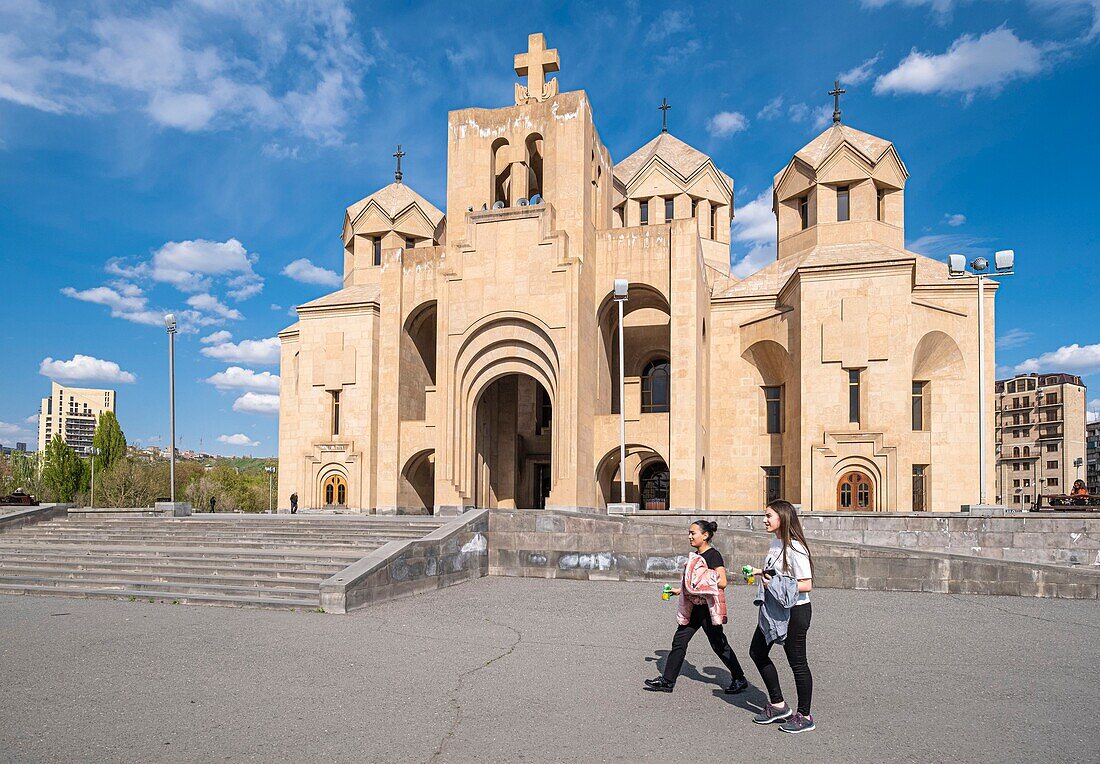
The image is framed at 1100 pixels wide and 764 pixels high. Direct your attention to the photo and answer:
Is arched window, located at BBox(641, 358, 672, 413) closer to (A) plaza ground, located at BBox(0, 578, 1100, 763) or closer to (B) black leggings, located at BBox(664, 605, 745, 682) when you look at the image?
(A) plaza ground, located at BBox(0, 578, 1100, 763)

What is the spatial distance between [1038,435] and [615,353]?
6572 cm

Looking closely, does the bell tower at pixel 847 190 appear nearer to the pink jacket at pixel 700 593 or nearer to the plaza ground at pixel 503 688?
the plaza ground at pixel 503 688

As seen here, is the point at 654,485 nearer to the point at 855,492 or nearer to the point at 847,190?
the point at 855,492

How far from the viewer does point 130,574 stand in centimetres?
1318

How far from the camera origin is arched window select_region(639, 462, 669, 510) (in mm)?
31578

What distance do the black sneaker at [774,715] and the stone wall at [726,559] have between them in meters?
8.45

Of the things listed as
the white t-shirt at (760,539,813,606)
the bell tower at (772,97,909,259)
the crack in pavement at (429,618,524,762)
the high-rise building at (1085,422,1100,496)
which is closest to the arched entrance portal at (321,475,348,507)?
the bell tower at (772,97,909,259)

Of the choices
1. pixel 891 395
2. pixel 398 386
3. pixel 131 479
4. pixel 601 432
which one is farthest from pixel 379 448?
pixel 131 479

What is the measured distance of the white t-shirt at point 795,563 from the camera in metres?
5.71

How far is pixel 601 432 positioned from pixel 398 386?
7.19m

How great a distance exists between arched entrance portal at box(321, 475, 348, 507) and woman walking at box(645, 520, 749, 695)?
25.6m

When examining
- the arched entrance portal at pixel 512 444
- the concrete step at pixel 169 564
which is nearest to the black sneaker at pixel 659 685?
the concrete step at pixel 169 564

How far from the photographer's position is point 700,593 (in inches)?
257

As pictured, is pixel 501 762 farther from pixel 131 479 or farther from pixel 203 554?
pixel 131 479
